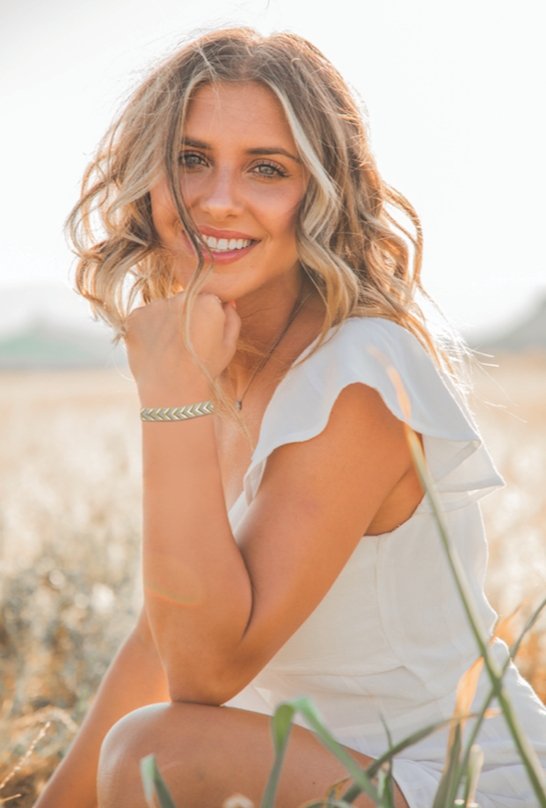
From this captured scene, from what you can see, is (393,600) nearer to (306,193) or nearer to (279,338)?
(279,338)

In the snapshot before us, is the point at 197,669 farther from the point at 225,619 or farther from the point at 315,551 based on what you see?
the point at 315,551

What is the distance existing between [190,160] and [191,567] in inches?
37.1

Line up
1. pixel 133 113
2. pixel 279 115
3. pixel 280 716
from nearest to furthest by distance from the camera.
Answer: pixel 280 716 < pixel 279 115 < pixel 133 113

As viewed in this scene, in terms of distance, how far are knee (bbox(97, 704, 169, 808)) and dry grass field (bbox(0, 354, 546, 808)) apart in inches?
18.8

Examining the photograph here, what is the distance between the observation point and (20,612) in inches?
143

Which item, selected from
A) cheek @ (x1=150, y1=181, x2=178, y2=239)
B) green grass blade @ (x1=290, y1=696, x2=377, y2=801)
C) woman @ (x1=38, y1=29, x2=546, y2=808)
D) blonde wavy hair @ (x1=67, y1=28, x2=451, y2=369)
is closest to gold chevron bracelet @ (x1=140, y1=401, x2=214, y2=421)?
woman @ (x1=38, y1=29, x2=546, y2=808)

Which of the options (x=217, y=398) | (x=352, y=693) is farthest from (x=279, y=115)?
(x=352, y=693)

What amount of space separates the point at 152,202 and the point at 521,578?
2396 mm

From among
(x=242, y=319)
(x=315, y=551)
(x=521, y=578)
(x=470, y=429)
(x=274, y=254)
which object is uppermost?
(x=274, y=254)

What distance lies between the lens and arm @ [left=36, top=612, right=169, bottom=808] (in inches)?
79.2

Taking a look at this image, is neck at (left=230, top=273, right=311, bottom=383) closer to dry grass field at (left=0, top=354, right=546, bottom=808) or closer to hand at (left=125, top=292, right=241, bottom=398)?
hand at (left=125, top=292, right=241, bottom=398)

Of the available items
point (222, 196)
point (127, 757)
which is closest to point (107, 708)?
point (127, 757)

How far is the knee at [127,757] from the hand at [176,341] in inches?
23.8

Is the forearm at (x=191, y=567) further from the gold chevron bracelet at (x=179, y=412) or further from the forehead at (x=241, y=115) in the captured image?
the forehead at (x=241, y=115)
